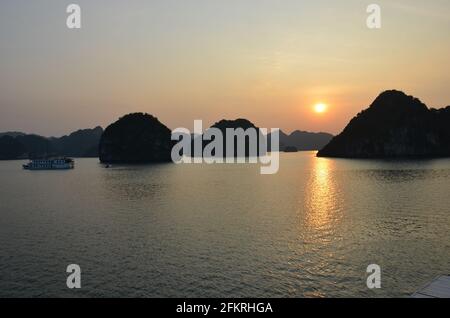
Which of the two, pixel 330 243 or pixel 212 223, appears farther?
pixel 212 223

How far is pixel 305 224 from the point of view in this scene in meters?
69.3

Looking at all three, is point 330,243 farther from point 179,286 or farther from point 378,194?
point 378,194


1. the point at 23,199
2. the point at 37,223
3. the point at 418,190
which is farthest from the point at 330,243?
the point at 23,199

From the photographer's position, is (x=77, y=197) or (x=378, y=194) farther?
(x=77, y=197)

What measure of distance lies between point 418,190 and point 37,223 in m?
110
